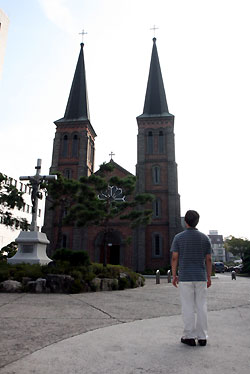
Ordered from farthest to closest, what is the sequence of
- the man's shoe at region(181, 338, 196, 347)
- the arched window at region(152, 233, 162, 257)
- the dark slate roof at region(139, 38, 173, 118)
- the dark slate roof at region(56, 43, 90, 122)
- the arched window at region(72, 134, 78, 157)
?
the dark slate roof at region(56, 43, 90, 122) < the dark slate roof at region(139, 38, 173, 118) < the arched window at region(72, 134, 78, 157) < the arched window at region(152, 233, 162, 257) < the man's shoe at region(181, 338, 196, 347)

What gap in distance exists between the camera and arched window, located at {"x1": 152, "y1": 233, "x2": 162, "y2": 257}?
30.4 metres

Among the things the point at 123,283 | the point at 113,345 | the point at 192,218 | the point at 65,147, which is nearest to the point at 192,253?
the point at 192,218

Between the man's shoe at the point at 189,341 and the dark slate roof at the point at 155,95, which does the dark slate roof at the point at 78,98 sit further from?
the man's shoe at the point at 189,341

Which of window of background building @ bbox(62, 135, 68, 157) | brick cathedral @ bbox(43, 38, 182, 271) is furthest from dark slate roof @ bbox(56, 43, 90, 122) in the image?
window of background building @ bbox(62, 135, 68, 157)

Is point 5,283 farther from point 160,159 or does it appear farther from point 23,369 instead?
point 160,159

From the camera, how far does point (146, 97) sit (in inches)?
1492

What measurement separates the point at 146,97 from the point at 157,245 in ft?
60.9

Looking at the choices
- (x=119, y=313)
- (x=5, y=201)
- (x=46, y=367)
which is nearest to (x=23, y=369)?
(x=46, y=367)

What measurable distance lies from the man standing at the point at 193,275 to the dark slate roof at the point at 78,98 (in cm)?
3409

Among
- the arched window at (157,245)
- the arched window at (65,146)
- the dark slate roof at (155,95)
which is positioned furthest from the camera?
the dark slate roof at (155,95)

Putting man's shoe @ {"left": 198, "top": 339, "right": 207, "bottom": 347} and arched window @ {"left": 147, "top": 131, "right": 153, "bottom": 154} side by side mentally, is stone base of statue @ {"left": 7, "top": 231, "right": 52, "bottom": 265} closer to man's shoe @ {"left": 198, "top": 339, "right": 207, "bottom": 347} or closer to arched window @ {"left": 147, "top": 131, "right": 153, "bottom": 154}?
man's shoe @ {"left": 198, "top": 339, "right": 207, "bottom": 347}

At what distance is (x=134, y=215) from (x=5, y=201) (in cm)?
1025

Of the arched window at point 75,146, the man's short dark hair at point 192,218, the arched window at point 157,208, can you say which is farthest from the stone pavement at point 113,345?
the arched window at point 75,146

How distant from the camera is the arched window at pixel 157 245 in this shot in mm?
30422
